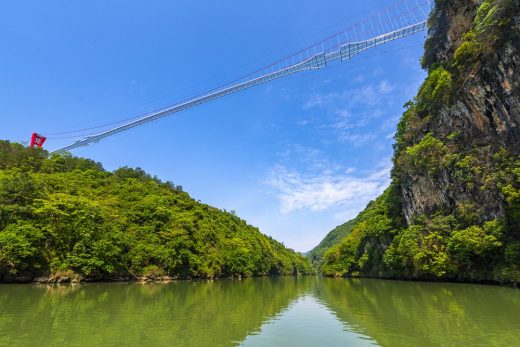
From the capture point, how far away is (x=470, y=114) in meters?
31.0

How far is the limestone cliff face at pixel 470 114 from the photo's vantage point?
27000 millimetres

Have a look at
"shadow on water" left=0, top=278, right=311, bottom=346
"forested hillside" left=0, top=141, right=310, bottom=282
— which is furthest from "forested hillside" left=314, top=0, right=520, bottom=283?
"forested hillside" left=0, top=141, right=310, bottom=282

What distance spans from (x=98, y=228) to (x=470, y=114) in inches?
1516

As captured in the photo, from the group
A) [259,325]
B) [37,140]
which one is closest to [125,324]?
[259,325]

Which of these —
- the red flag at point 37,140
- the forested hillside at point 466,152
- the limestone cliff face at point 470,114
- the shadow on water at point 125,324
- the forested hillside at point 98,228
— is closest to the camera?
the shadow on water at point 125,324

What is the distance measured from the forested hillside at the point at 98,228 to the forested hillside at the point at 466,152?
97.7 ft

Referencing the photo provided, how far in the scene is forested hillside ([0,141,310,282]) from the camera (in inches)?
1308

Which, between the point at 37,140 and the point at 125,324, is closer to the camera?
the point at 125,324

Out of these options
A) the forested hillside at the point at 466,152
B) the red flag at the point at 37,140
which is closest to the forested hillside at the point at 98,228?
the red flag at the point at 37,140

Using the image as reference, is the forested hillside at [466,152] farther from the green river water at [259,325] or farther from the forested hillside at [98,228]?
the forested hillside at [98,228]

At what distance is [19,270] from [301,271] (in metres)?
104

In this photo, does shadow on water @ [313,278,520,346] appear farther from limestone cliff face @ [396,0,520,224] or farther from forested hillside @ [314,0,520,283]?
limestone cliff face @ [396,0,520,224]

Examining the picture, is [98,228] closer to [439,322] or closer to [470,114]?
[439,322]

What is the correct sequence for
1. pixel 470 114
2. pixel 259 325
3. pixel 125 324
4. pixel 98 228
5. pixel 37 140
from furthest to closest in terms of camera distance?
pixel 37 140
pixel 98 228
pixel 470 114
pixel 259 325
pixel 125 324
